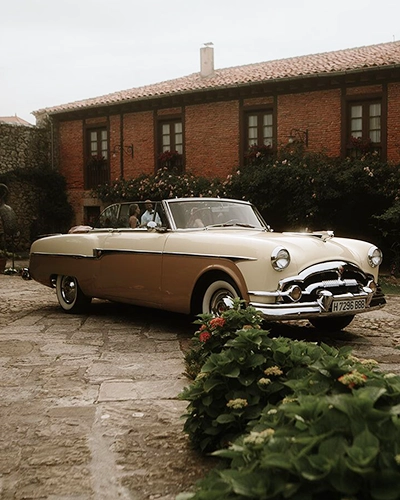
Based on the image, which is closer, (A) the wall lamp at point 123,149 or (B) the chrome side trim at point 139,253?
(B) the chrome side trim at point 139,253

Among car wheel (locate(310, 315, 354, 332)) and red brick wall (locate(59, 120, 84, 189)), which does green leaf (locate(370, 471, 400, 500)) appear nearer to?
car wheel (locate(310, 315, 354, 332))

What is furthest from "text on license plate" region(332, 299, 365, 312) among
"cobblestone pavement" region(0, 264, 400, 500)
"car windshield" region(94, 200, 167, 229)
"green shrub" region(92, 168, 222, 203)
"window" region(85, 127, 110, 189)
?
"window" region(85, 127, 110, 189)

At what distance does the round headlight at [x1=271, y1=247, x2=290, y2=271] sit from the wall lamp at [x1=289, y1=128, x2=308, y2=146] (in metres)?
14.3

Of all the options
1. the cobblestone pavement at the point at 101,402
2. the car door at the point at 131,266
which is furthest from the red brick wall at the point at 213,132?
the car door at the point at 131,266

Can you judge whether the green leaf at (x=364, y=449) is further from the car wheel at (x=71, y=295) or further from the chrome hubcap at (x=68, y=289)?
the chrome hubcap at (x=68, y=289)

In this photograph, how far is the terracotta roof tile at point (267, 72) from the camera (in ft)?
62.6

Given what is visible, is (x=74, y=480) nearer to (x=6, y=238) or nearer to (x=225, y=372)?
(x=225, y=372)

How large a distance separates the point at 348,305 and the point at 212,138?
633 inches

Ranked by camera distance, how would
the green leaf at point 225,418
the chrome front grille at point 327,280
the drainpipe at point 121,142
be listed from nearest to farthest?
1. the green leaf at point 225,418
2. the chrome front grille at point 327,280
3. the drainpipe at point 121,142

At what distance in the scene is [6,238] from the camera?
22906 mm

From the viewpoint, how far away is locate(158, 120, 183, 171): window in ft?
73.5

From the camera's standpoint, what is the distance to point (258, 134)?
2077cm

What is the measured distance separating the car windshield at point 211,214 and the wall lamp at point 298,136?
1234cm

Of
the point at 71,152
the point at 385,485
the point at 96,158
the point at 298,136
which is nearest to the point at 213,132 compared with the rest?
the point at 298,136
